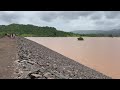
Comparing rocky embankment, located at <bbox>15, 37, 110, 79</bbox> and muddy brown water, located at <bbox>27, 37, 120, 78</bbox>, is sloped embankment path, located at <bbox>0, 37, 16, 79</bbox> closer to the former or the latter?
rocky embankment, located at <bbox>15, 37, 110, 79</bbox>

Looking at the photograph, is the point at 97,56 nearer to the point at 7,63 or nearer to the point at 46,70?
the point at 7,63

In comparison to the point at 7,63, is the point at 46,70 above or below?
below

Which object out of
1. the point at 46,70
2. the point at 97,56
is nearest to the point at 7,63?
the point at 46,70

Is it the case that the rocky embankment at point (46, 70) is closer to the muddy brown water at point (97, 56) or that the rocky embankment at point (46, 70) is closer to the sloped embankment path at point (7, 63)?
the sloped embankment path at point (7, 63)

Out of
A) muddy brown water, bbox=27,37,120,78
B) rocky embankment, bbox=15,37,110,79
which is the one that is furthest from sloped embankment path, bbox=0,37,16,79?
muddy brown water, bbox=27,37,120,78

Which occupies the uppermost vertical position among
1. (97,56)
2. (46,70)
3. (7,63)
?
(7,63)

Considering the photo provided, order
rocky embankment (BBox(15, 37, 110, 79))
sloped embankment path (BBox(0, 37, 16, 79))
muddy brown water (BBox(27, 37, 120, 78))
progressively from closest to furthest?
sloped embankment path (BBox(0, 37, 16, 79)), rocky embankment (BBox(15, 37, 110, 79)), muddy brown water (BBox(27, 37, 120, 78))

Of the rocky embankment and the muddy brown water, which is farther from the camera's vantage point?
the muddy brown water

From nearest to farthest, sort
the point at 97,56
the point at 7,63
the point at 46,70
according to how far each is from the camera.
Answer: the point at 46,70, the point at 7,63, the point at 97,56
